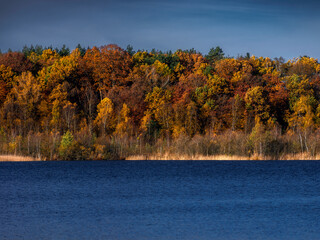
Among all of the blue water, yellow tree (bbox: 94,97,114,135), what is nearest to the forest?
yellow tree (bbox: 94,97,114,135)

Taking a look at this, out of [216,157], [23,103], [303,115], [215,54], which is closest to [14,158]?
[23,103]

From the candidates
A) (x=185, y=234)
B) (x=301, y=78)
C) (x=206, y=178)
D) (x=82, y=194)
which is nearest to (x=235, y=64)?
(x=301, y=78)

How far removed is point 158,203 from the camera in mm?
32375

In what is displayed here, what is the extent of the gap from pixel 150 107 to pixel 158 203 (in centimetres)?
5412

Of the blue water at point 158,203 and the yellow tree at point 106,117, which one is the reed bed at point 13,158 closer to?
the blue water at point 158,203

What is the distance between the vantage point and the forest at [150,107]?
66.8 m

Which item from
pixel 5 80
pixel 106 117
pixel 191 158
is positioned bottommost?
pixel 191 158

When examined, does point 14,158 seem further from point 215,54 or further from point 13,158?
point 215,54

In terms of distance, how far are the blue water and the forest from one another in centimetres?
867

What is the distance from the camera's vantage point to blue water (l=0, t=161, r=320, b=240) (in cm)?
2331

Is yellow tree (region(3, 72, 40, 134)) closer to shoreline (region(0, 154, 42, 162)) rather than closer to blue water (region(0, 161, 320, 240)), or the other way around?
shoreline (region(0, 154, 42, 162))

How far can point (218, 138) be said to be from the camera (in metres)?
68.2

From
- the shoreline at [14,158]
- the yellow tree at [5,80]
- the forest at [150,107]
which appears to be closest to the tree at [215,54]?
the forest at [150,107]

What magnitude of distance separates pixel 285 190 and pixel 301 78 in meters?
59.9
